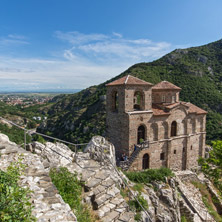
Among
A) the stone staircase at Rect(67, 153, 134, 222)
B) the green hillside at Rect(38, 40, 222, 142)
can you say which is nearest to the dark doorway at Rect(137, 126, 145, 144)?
the stone staircase at Rect(67, 153, 134, 222)

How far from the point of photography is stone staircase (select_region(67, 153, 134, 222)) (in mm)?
6422

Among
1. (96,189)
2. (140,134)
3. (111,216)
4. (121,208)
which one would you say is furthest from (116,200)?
(140,134)

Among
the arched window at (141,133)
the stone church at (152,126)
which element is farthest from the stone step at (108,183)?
the arched window at (141,133)

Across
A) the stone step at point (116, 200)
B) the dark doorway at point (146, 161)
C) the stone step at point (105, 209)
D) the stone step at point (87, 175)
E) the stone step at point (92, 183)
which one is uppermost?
the stone step at point (87, 175)

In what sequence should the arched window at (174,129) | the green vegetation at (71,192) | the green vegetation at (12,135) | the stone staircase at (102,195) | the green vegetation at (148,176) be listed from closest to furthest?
the green vegetation at (71,192), the stone staircase at (102,195), the green vegetation at (148,176), the arched window at (174,129), the green vegetation at (12,135)

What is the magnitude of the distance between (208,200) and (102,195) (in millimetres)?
13431

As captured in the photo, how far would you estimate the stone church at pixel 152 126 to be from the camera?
15.9 meters

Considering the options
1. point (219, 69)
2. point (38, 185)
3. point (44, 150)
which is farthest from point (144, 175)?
point (219, 69)

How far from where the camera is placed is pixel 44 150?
8680 millimetres

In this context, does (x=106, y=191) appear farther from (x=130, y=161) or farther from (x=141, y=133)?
(x=141, y=133)

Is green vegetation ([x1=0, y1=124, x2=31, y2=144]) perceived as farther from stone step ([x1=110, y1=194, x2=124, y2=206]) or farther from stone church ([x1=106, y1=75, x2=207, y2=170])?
stone step ([x1=110, y1=194, x2=124, y2=206])

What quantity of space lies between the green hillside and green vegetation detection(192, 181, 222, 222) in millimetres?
18747

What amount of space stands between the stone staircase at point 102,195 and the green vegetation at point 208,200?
11330mm

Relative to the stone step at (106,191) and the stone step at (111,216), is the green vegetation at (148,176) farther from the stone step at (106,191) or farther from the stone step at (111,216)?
the stone step at (111,216)
